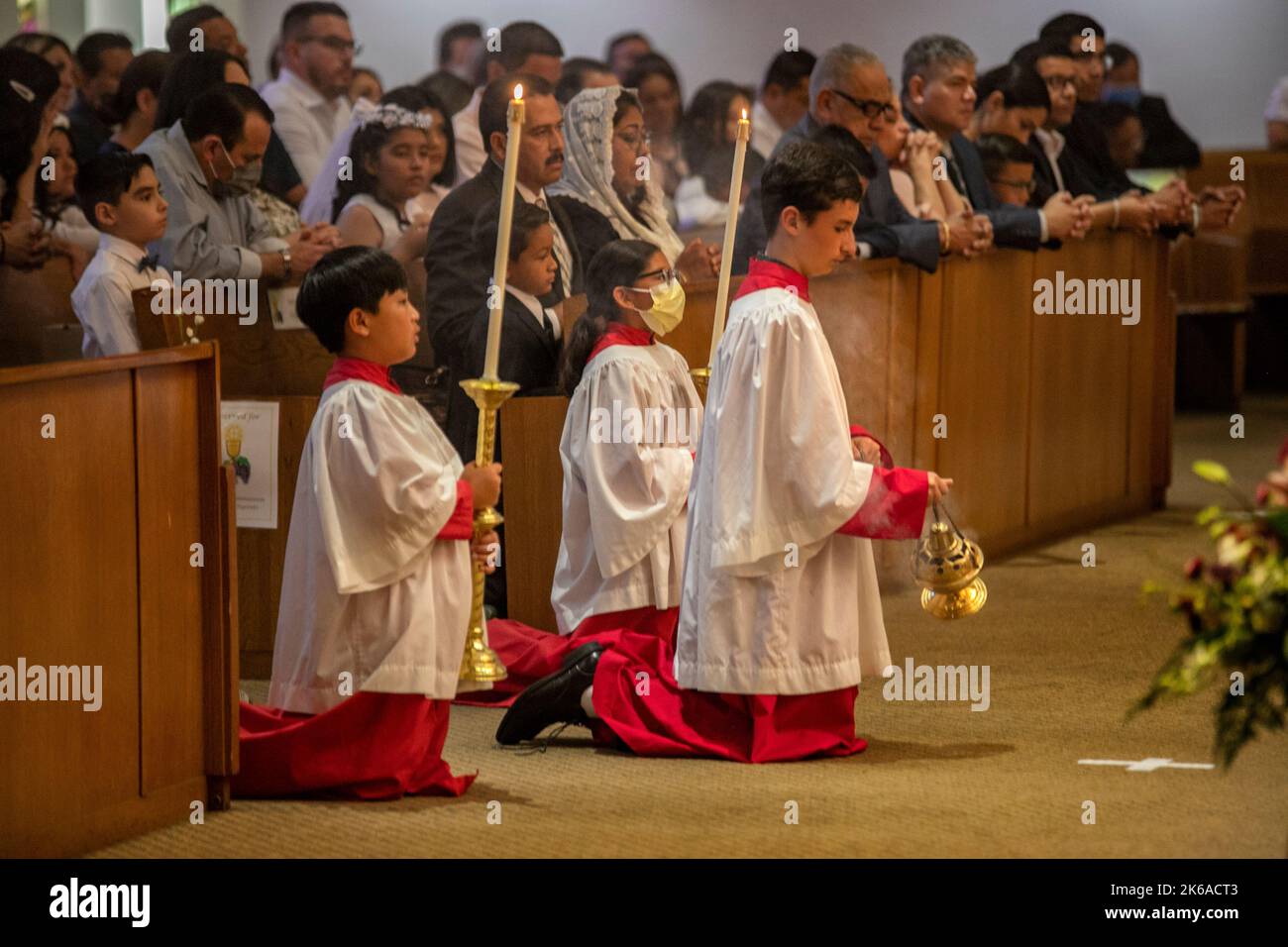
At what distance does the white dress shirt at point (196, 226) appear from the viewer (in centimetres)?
522

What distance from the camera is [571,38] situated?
11789mm

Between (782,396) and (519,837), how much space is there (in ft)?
3.74

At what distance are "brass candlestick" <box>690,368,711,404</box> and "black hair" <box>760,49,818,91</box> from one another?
2.93 m

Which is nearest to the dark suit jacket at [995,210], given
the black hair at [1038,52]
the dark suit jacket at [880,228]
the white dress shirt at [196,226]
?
the dark suit jacket at [880,228]

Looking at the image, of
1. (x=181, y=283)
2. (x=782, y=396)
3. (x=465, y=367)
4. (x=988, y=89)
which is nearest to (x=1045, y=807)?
(x=782, y=396)

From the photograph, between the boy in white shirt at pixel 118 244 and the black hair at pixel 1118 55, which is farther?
the black hair at pixel 1118 55

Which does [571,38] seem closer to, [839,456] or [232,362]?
[232,362]

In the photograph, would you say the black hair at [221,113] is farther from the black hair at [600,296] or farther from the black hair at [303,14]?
the black hair at [303,14]

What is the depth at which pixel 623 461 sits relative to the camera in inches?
189

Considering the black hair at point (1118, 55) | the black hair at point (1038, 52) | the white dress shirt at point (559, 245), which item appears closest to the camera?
the white dress shirt at point (559, 245)

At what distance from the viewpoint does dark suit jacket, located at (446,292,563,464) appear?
5348 mm

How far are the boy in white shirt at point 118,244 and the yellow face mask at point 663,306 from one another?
1247 millimetres

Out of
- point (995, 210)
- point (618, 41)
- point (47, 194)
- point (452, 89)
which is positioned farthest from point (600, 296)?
point (618, 41)
